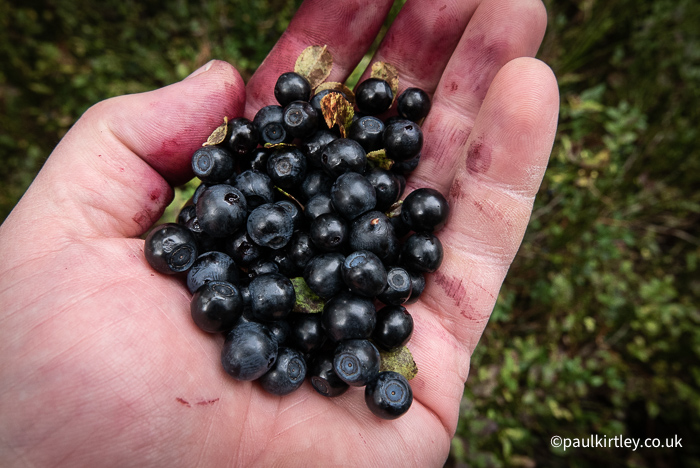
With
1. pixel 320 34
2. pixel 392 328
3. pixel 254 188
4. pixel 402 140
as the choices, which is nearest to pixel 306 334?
pixel 392 328

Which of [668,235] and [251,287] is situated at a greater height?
[668,235]

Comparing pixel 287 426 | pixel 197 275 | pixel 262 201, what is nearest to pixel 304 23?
pixel 262 201

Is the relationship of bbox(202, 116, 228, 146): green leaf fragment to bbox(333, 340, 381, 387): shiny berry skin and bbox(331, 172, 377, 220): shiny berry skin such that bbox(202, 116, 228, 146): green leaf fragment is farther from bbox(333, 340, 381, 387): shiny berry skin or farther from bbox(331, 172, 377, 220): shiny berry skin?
bbox(333, 340, 381, 387): shiny berry skin

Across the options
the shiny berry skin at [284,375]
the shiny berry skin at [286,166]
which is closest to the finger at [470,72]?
the shiny berry skin at [286,166]

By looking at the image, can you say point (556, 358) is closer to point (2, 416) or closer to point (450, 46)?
point (450, 46)

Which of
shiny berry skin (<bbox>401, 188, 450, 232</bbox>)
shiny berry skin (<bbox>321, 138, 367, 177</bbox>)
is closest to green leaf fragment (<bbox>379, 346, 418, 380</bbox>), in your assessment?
shiny berry skin (<bbox>401, 188, 450, 232</bbox>)

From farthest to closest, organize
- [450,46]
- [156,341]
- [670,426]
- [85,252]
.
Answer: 1. [670,426]
2. [450,46]
3. [85,252]
4. [156,341]

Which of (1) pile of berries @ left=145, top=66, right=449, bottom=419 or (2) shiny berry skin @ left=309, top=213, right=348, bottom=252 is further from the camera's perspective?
(2) shiny berry skin @ left=309, top=213, right=348, bottom=252
